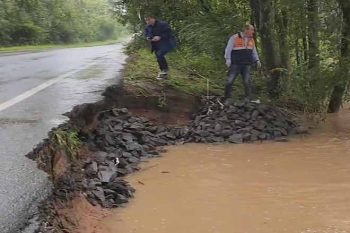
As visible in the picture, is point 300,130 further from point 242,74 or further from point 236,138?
point 242,74

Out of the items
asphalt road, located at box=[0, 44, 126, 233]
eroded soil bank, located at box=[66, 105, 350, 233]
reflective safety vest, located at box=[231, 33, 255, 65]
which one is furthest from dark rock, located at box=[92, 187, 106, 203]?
reflective safety vest, located at box=[231, 33, 255, 65]

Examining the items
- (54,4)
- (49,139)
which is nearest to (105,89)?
(49,139)

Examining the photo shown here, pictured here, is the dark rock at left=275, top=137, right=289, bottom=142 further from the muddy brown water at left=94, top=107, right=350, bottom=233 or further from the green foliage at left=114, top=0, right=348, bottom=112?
the green foliage at left=114, top=0, right=348, bottom=112

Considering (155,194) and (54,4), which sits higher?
(54,4)

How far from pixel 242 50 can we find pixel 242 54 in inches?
3.6

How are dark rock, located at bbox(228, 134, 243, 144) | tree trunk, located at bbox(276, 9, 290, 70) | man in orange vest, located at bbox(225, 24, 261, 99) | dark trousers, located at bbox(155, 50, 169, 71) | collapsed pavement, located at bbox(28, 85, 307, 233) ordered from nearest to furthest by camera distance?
collapsed pavement, located at bbox(28, 85, 307, 233), dark rock, located at bbox(228, 134, 243, 144), man in orange vest, located at bbox(225, 24, 261, 99), dark trousers, located at bbox(155, 50, 169, 71), tree trunk, located at bbox(276, 9, 290, 70)

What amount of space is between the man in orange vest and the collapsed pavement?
2.30 feet

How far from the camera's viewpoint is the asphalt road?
382 cm

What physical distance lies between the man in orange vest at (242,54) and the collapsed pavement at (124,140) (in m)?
0.70

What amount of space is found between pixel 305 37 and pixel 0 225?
10.5 metres

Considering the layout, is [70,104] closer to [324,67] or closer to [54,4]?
[324,67]

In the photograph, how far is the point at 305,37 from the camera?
12.6 metres

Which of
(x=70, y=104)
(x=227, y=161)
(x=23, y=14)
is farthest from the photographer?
(x=23, y=14)

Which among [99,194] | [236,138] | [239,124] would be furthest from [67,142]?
[239,124]
